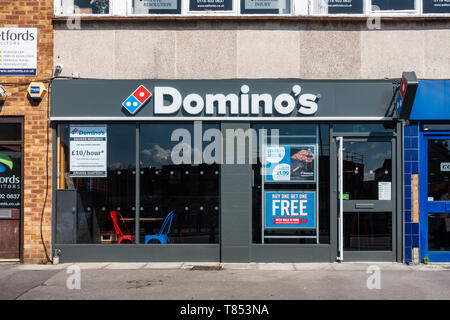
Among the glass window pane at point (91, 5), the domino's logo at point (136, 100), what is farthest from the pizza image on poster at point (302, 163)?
the glass window pane at point (91, 5)

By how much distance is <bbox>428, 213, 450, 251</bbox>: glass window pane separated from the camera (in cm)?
864

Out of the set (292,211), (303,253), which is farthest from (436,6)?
(303,253)

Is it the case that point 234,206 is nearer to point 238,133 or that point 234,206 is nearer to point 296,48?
point 238,133

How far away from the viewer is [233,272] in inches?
308

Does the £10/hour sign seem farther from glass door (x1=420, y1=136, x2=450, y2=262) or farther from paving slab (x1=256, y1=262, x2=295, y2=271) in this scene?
glass door (x1=420, y1=136, x2=450, y2=262)

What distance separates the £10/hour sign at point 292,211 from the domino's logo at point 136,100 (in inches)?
121

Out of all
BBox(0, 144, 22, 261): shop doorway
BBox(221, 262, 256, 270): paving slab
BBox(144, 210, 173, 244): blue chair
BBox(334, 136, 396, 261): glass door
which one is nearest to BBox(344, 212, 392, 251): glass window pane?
BBox(334, 136, 396, 261): glass door

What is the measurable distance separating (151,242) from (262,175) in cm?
250

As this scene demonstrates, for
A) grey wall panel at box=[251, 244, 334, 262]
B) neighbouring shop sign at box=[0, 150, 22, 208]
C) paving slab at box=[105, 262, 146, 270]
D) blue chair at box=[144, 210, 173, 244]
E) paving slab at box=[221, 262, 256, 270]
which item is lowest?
paving slab at box=[221, 262, 256, 270]

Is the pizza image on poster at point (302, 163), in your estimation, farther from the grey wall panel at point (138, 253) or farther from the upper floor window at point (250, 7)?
the upper floor window at point (250, 7)

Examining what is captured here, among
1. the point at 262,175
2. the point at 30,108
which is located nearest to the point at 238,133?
the point at 262,175

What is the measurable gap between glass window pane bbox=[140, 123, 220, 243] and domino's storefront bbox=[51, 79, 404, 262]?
0.02m

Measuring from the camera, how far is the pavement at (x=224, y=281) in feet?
21.1

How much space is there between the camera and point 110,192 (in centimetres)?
886
